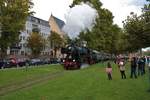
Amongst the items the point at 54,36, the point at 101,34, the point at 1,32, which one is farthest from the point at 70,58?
the point at 54,36

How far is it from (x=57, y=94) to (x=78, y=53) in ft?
131

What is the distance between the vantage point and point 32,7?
74.8 m

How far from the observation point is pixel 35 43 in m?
132

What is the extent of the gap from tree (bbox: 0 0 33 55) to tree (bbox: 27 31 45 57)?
2309 inches

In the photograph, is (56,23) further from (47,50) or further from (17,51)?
(17,51)

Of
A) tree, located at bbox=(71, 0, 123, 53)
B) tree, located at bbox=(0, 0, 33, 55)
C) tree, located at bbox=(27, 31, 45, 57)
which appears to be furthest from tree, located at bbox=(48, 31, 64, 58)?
tree, located at bbox=(0, 0, 33, 55)

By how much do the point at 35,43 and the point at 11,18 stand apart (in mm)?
61221

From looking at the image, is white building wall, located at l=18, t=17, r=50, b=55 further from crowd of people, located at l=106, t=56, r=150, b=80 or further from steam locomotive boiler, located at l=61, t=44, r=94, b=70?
crowd of people, located at l=106, t=56, r=150, b=80

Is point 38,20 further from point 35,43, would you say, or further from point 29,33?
point 35,43

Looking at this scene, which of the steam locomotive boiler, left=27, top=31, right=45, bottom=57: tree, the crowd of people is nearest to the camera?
the crowd of people

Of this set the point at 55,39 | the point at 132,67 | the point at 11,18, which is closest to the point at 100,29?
the point at 11,18

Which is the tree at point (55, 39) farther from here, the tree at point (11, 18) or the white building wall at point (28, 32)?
the tree at point (11, 18)

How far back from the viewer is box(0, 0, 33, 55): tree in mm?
70062

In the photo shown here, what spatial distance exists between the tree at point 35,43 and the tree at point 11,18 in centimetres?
5866
